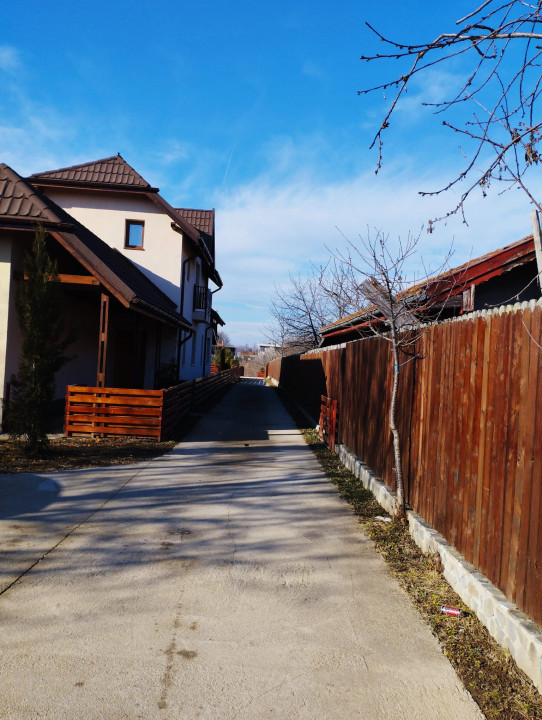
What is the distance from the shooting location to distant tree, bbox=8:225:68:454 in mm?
8336

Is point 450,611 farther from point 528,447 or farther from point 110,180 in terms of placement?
point 110,180

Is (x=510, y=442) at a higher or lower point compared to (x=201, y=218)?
lower

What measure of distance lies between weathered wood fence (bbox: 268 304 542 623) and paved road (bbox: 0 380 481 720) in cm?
69

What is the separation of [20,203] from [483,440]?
31.5 feet

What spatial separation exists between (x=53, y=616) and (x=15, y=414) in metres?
5.57

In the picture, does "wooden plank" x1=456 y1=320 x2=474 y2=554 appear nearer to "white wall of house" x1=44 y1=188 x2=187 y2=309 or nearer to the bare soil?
the bare soil

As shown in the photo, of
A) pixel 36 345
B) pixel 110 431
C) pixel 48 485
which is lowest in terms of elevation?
pixel 48 485

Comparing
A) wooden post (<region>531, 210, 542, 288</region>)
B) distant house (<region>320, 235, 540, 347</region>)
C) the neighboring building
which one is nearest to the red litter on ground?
wooden post (<region>531, 210, 542, 288</region>)

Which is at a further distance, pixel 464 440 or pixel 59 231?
pixel 59 231

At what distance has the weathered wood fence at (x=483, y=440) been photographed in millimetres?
3096

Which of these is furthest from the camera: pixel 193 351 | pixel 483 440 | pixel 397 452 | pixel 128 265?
pixel 193 351

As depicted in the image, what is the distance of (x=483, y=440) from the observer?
378cm

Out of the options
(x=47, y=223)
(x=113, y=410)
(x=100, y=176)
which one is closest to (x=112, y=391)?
(x=113, y=410)

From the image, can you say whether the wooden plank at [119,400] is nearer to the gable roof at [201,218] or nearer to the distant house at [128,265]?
the distant house at [128,265]
